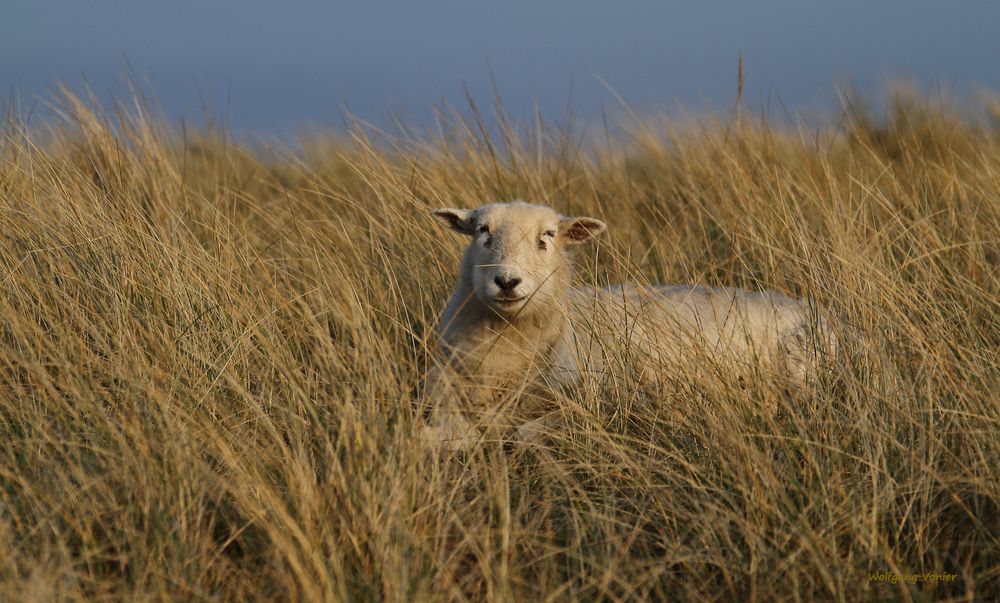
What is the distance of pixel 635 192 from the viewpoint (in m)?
8.03

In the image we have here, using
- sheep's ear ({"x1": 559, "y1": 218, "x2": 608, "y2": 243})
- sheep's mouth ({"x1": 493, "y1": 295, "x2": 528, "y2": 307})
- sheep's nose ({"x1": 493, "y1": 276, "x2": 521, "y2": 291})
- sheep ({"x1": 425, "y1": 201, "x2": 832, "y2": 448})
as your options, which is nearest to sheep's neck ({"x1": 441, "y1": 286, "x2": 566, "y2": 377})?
sheep ({"x1": 425, "y1": 201, "x2": 832, "y2": 448})

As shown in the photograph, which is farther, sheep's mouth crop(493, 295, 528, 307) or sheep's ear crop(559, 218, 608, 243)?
sheep's ear crop(559, 218, 608, 243)

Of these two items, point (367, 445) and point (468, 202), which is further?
point (468, 202)

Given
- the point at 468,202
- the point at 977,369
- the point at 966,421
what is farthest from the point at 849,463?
the point at 468,202

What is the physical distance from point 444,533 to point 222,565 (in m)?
0.60

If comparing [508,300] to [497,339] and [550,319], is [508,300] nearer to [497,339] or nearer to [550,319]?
[497,339]

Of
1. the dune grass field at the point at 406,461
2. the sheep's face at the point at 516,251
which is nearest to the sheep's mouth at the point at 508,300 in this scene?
the sheep's face at the point at 516,251

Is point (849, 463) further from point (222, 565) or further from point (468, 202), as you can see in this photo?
point (468, 202)

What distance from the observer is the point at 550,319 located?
4.48 m

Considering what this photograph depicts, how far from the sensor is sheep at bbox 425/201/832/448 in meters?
4.01

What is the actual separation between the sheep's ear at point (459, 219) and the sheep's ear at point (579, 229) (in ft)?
1.39

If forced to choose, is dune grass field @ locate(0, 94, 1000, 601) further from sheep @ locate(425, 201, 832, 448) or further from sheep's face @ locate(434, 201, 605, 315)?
sheep's face @ locate(434, 201, 605, 315)

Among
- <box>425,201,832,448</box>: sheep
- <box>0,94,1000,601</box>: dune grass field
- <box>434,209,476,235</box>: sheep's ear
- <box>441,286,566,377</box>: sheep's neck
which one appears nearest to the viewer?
<box>0,94,1000,601</box>: dune grass field

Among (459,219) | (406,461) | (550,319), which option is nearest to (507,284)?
(550,319)
